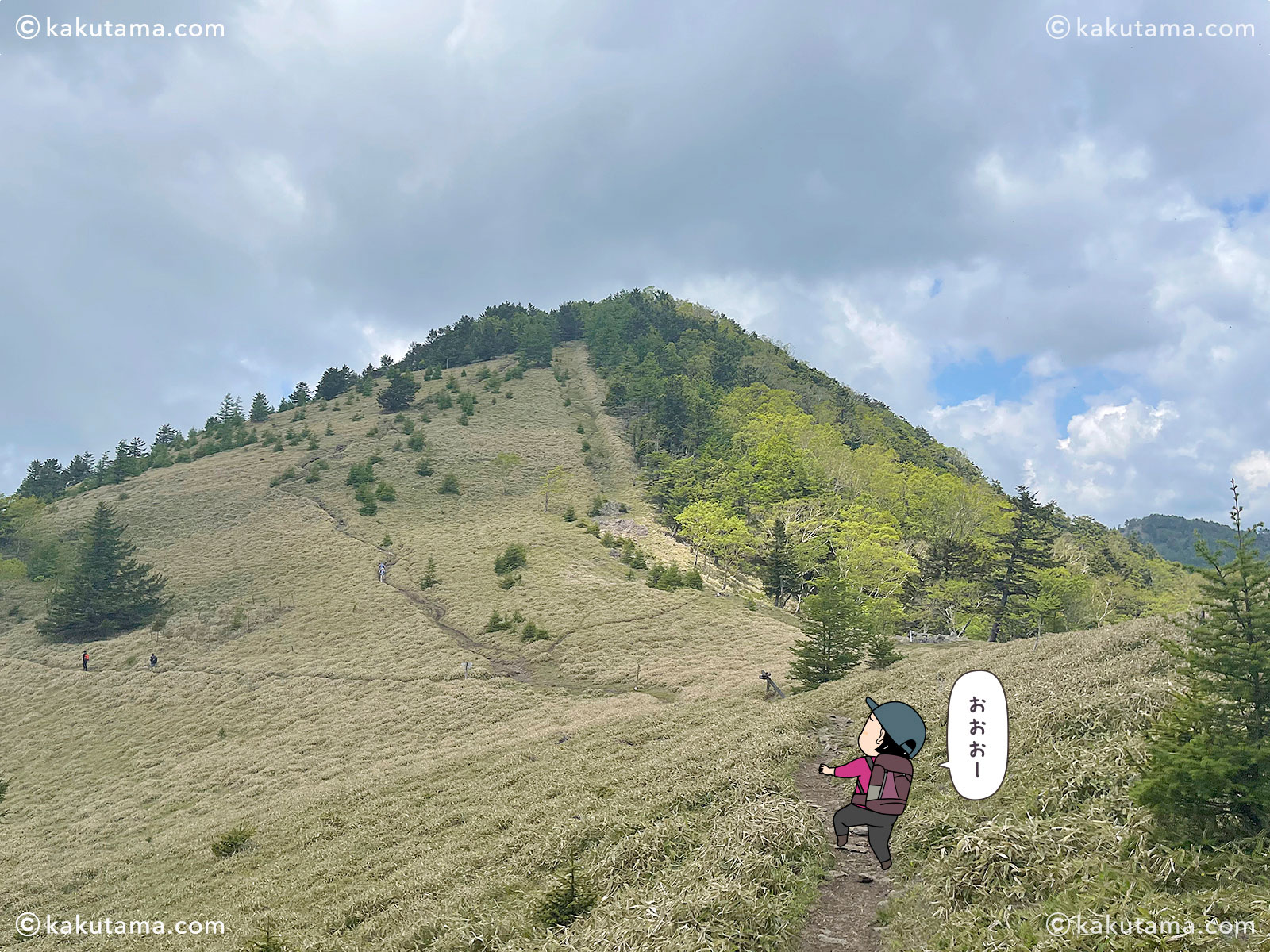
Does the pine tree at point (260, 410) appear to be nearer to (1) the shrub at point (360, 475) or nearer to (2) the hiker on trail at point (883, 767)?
(1) the shrub at point (360, 475)

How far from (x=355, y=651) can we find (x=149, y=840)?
2145 centimetres

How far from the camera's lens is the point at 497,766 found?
872 inches

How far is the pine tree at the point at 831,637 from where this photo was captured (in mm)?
27250

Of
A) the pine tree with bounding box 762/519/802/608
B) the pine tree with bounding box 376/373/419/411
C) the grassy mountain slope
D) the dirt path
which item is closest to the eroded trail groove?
the dirt path

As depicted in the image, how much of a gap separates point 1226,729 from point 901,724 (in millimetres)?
3611

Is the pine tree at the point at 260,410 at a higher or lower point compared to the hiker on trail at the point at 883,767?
higher

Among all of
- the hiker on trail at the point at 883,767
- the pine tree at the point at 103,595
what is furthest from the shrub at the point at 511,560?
the hiker on trail at the point at 883,767

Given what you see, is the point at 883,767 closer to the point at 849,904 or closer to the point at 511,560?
the point at 849,904

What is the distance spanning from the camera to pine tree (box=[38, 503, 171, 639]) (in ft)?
166

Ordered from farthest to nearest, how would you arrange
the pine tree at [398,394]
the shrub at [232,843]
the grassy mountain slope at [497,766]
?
1. the pine tree at [398,394]
2. the shrub at [232,843]
3. the grassy mountain slope at [497,766]

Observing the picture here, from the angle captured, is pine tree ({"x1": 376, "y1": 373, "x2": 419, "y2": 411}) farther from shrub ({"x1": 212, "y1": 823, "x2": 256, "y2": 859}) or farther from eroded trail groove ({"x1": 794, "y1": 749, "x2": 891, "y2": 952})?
eroded trail groove ({"x1": 794, "y1": 749, "x2": 891, "y2": 952})

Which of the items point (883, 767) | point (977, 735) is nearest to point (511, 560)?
point (977, 735)

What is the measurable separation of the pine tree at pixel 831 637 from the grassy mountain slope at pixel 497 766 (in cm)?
140

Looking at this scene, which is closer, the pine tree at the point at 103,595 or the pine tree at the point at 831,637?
the pine tree at the point at 831,637
